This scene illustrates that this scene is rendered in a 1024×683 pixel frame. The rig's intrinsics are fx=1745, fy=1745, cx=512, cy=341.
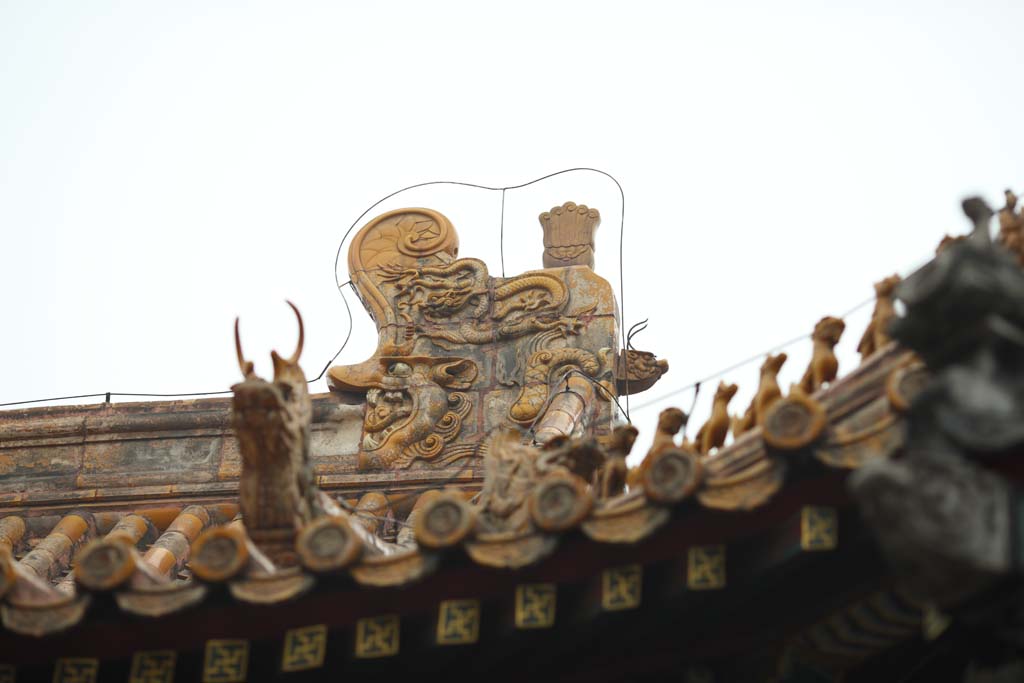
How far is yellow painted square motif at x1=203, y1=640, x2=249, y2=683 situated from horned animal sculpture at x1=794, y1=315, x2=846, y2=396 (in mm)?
2180

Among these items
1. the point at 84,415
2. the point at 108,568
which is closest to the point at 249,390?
the point at 108,568

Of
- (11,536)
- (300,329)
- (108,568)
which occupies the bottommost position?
(11,536)

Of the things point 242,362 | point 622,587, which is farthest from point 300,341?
point 622,587

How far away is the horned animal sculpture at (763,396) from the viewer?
20.2 feet

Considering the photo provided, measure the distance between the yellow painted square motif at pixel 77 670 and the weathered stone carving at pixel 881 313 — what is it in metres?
2.92

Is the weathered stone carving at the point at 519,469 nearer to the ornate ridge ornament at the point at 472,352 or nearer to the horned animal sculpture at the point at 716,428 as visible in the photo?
the horned animal sculpture at the point at 716,428

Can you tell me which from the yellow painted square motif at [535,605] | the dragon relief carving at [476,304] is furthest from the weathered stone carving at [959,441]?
the dragon relief carving at [476,304]

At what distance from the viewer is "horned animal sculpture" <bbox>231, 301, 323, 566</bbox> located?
22.0 ft

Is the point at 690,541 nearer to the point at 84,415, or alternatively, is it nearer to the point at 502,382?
the point at 502,382

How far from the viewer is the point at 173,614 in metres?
5.73

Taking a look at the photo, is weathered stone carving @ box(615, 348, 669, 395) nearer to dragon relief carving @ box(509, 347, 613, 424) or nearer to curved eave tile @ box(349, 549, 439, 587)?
dragon relief carving @ box(509, 347, 613, 424)

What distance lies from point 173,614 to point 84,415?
5.49 metres

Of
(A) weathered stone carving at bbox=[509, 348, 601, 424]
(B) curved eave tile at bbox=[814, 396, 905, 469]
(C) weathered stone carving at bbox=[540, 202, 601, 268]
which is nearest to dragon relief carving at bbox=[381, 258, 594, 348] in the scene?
(A) weathered stone carving at bbox=[509, 348, 601, 424]

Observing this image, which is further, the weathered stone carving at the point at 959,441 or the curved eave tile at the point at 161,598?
the curved eave tile at the point at 161,598
